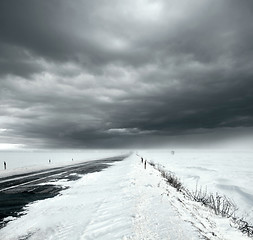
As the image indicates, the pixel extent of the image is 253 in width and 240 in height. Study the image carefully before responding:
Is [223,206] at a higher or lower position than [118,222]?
lower

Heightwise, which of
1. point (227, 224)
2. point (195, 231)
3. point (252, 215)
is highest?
point (195, 231)

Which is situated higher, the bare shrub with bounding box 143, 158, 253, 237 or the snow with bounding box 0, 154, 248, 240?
the snow with bounding box 0, 154, 248, 240

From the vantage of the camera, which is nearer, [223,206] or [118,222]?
[118,222]

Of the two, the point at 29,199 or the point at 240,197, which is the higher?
the point at 29,199

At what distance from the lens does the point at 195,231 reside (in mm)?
5105

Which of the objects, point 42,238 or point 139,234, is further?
point 42,238

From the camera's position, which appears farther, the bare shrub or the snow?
the bare shrub

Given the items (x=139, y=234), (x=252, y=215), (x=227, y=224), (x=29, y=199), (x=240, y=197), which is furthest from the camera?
(x=240, y=197)

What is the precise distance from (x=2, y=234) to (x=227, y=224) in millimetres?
6595

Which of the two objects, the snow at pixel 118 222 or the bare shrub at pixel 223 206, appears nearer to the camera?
the snow at pixel 118 222

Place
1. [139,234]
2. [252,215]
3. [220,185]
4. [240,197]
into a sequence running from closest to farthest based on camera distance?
[139,234] → [252,215] → [240,197] → [220,185]

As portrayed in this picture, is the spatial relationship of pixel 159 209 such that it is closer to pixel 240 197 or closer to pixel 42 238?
pixel 42 238

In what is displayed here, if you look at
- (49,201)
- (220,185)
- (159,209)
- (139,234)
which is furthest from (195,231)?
(220,185)

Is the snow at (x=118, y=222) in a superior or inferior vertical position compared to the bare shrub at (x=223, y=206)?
superior
